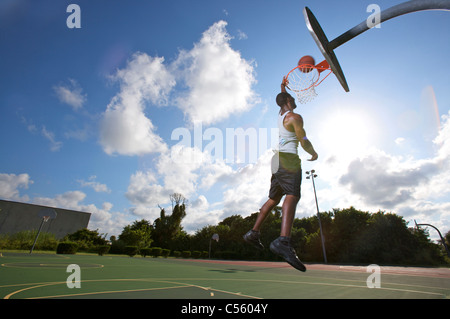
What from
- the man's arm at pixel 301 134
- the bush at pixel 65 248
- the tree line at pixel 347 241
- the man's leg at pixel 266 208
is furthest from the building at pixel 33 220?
the man's arm at pixel 301 134

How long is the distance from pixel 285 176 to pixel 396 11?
3.91 meters

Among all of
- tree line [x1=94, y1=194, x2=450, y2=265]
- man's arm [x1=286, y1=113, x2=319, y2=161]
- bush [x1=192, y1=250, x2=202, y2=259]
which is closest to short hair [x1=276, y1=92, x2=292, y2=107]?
man's arm [x1=286, y1=113, x2=319, y2=161]

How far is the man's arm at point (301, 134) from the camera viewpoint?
256cm

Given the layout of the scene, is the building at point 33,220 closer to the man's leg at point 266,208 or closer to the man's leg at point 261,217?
the man's leg at point 261,217

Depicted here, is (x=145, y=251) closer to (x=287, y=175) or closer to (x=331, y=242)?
(x=331, y=242)

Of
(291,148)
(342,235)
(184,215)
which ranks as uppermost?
(184,215)

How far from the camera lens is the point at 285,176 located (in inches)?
102

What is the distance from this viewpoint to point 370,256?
31844 mm

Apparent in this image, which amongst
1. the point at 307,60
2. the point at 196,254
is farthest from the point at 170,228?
the point at 307,60

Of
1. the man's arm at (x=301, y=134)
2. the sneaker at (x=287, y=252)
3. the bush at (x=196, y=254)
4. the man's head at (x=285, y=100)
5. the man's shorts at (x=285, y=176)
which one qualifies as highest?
the man's head at (x=285, y=100)
